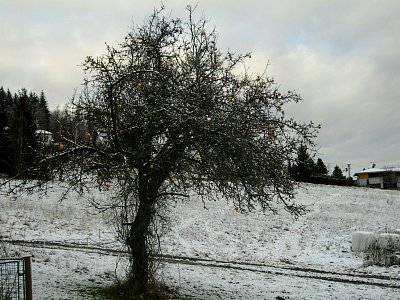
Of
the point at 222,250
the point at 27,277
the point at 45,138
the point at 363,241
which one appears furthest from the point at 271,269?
the point at 27,277

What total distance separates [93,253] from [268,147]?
395 inches

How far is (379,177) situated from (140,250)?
108992 millimetres

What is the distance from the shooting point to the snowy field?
11828mm

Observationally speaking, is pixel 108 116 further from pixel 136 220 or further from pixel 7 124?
pixel 7 124

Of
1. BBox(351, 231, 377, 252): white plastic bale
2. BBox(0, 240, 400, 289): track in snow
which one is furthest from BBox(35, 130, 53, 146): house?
BBox(351, 231, 377, 252): white plastic bale

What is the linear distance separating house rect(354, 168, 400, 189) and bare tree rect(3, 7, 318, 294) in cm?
9077

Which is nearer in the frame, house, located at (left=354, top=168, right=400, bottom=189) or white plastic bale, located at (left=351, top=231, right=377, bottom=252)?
white plastic bale, located at (left=351, top=231, right=377, bottom=252)

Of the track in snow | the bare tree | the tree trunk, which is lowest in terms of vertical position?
the track in snow

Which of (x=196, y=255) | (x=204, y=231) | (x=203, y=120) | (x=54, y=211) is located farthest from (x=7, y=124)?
(x=203, y=120)

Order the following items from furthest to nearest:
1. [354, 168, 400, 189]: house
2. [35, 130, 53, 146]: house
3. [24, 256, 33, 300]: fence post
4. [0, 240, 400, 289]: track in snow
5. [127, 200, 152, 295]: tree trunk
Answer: [354, 168, 400, 189]: house < [0, 240, 400, 289]: track in snow < [127, 200, 152, 295]: tree trunk < [35, 130, 53, 146]: house < [24, 256, 33, 300]: fence post

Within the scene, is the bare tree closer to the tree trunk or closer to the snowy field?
the tree trunk

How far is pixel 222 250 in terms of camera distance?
21188 millimetres

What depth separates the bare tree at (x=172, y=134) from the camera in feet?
25.6

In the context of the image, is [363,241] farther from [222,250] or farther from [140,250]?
[140,250]
